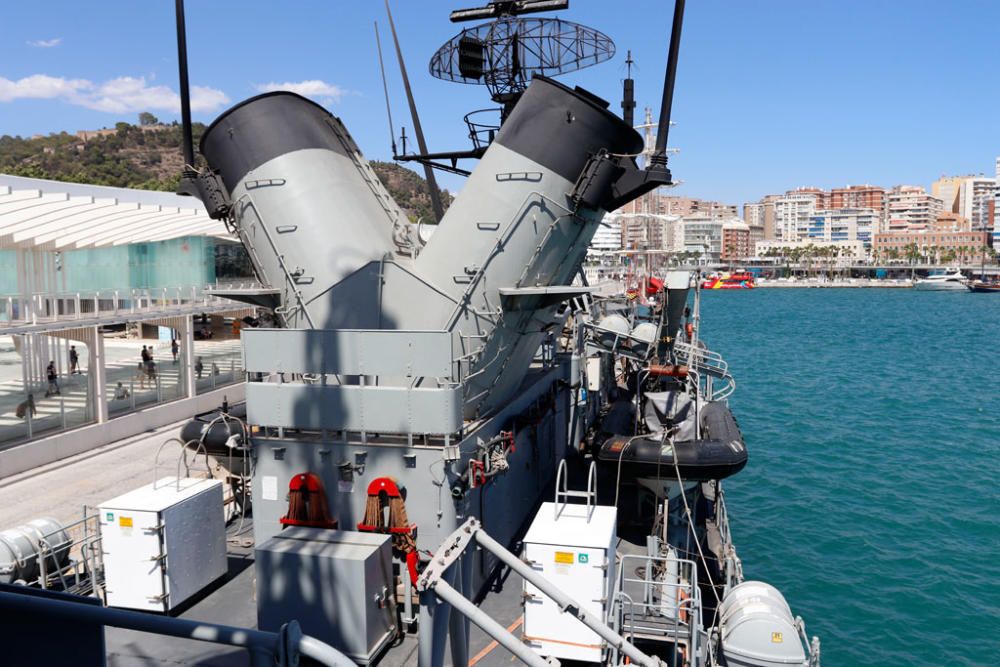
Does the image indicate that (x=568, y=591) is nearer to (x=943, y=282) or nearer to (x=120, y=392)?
(x=120, y=392)

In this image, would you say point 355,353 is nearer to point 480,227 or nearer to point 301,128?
point 480,227

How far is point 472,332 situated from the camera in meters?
10.8

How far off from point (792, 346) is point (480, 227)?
→ 6564cm

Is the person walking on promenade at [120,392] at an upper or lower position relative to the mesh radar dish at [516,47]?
lower

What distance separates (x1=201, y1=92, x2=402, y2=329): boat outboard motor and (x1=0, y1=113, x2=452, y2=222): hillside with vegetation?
81.6 meters

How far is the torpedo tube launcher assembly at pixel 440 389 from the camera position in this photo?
8.71 metres

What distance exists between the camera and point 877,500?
976 inches

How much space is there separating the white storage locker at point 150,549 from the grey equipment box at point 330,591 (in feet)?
6.37

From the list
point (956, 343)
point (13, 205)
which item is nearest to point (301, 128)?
point (13, 205)

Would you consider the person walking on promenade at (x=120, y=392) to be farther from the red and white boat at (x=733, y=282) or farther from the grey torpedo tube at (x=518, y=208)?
the red and white boat at (x=733, y=282)

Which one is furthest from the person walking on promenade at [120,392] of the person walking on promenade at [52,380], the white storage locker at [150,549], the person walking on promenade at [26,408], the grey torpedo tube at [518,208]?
the grey torpedo tube at [518,208]

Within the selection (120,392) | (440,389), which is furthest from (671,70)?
(120,392)

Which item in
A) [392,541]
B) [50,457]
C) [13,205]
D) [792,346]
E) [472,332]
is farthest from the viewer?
[792,346]

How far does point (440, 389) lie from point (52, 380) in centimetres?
1900
